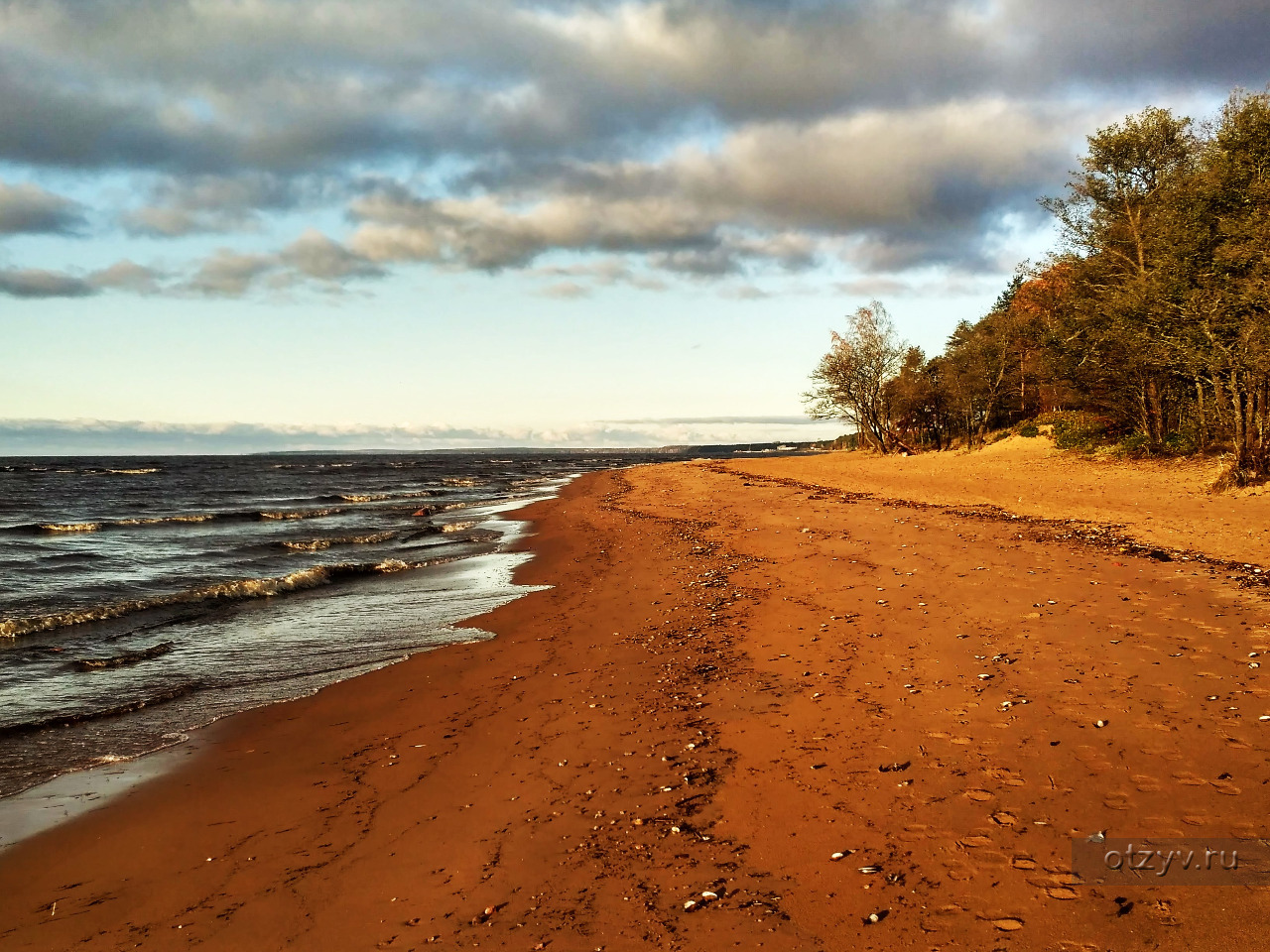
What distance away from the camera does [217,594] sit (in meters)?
17.0

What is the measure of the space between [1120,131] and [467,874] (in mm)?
35882

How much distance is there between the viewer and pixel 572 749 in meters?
7.09

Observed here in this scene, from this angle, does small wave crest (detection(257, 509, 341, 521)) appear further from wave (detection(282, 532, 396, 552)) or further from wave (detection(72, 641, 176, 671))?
wave (detection(72, 641, 176, 671))

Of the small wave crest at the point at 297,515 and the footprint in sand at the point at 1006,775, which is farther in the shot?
the small wave crest at the point at 297,515

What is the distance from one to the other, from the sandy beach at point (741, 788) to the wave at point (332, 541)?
1620cm

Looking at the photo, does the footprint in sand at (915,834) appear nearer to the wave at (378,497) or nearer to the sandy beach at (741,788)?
the sandy beach at (741,788)

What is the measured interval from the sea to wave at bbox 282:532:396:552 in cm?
10

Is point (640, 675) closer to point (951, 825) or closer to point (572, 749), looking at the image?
point (572, 749)

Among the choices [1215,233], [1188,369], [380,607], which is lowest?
[380,607]

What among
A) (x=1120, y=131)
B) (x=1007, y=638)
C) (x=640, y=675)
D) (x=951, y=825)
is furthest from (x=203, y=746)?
(x=1120, y=131)

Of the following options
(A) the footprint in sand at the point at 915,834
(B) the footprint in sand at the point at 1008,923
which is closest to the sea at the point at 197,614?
(A) the footprint in sand at the point at 915,834

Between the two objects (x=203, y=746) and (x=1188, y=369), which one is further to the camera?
(x=1188, y=369)

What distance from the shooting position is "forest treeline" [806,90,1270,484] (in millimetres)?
19656

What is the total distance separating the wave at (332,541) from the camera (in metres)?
25.3
